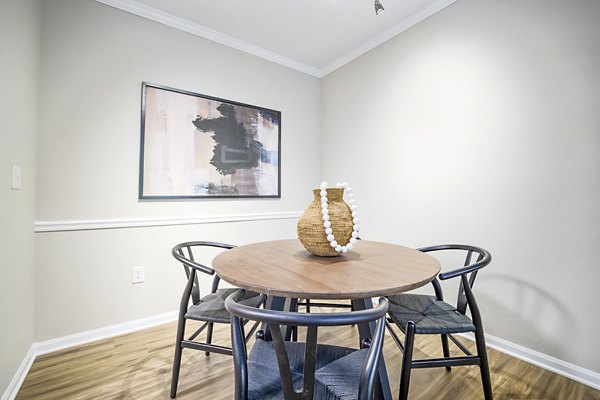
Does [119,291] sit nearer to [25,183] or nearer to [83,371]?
[83,371]

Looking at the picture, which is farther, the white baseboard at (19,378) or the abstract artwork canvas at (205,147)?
the abstract artwork canvas at (205,147)

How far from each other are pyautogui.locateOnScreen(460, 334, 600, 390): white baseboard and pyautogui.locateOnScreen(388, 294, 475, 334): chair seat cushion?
0.70 metres

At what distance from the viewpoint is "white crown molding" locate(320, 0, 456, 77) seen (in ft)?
7.02

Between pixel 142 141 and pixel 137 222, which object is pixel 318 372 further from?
pixel 142 141

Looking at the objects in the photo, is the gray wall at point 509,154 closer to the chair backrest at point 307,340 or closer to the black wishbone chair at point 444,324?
the black wishbone chair at point 444,324

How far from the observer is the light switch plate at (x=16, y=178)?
1.39 meters

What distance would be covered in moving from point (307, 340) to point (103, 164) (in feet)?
6.66

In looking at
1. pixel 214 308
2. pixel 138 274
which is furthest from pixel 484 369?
pixel 138 274

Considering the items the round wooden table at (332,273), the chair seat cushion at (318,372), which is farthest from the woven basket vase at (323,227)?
the chair seat cushion at (318,372)

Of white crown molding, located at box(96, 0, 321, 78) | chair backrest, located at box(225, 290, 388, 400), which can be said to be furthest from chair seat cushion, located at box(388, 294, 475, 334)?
white crown molding, located at box(96, 0, 321, 78)

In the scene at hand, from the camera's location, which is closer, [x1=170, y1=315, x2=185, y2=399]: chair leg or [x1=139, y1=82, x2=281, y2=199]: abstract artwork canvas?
[x1=170, y1=315, x2=185, y2=399]: chair leg

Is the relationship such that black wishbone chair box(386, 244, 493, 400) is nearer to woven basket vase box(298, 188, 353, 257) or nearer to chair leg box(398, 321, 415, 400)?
chair leg box(398, 321, 415, 400)

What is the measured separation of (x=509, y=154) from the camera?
178cm

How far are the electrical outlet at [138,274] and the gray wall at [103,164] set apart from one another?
0.03 m
